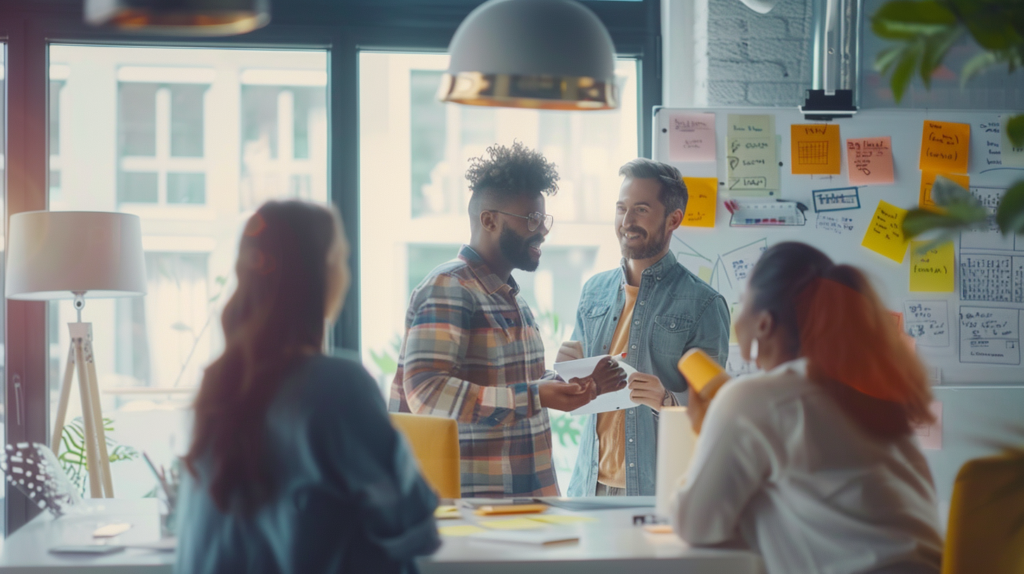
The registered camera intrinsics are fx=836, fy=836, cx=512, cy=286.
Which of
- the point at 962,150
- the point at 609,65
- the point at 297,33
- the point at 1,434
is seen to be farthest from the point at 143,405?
the point at 962,150

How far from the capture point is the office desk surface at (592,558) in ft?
4.44

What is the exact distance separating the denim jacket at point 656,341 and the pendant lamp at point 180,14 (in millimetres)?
1386

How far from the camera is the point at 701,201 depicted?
2812 mm

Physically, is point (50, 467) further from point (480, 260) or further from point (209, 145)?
point (209, 145)

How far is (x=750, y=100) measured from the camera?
2.97 meters

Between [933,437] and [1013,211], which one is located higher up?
[1013,211]

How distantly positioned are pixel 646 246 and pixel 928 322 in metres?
1.11

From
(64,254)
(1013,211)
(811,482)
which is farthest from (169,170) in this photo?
(1013,211)

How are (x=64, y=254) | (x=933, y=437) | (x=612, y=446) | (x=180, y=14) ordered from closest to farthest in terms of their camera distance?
(x=180, y=14), (x=612, y=446), (x=64, y=254), (x=933, y=437)

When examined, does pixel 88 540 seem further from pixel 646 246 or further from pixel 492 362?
pixel 646 246

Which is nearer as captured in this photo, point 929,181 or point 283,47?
point 929,181

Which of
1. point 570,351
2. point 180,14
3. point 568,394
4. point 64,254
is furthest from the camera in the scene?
point 64,254

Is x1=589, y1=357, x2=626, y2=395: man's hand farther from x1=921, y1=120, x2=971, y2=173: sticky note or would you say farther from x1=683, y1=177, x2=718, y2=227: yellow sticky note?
x1=921, y1=120, x2=971, y2=173: sticky note

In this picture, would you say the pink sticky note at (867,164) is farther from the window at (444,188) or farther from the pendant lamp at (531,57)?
the pendant lamp at (531,57)
